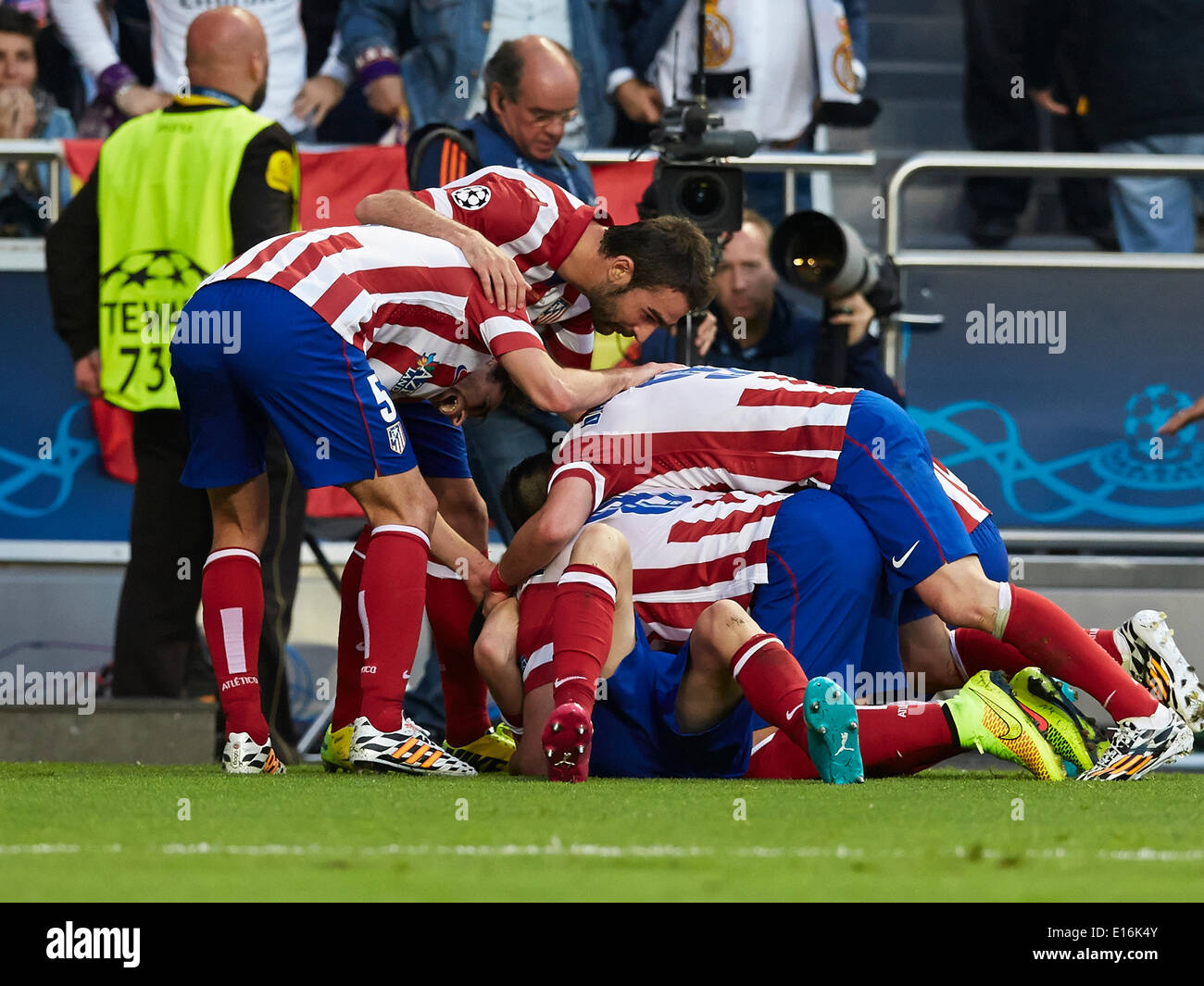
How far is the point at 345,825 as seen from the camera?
2.79 meters

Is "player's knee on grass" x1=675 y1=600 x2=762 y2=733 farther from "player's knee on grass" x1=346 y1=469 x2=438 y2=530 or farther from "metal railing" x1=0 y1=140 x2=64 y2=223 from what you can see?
"metal railing" x1=0 y1=140 x2=64 y2=223

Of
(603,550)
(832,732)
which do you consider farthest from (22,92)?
(832,732)

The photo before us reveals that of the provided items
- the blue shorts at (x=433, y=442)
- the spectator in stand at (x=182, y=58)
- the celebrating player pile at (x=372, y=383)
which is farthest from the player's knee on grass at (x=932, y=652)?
the spectator in stand at (x=182, y=58)

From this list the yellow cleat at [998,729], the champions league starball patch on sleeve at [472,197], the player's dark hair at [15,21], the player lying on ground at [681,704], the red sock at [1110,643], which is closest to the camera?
the player lying on ground at [681,704]

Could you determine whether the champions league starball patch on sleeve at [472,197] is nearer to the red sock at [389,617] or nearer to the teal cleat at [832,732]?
the red sock at [389,617]

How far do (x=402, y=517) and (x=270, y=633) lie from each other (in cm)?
120

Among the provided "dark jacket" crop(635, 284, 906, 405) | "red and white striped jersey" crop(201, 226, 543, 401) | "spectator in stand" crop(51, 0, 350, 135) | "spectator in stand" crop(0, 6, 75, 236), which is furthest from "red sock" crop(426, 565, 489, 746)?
"spectator in stand" crop(0, 6, 75, 236)

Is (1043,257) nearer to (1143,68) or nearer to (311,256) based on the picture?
(1143,68)

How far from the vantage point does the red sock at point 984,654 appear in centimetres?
441

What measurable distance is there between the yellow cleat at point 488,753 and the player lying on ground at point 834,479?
50 cm

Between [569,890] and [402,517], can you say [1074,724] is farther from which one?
[569,890]

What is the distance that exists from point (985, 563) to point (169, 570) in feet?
7.43

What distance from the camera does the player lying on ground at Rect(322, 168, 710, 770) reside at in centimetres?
432
